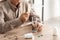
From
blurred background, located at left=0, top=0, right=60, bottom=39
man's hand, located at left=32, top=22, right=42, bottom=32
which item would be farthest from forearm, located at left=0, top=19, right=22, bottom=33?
blurred background, located at left=0, top=0, right=60, bottom=39

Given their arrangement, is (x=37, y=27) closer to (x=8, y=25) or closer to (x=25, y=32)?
(x=25, y=32)

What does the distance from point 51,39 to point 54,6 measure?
2893mm

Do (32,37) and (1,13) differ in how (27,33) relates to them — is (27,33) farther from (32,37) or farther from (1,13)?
(1,13)

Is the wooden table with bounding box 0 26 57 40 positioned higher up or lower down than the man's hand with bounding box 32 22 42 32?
lower down

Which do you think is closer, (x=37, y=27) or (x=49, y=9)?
(x=37, y=27)

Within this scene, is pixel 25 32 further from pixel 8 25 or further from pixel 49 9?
pixel 49 9

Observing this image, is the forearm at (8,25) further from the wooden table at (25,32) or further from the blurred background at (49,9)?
the blurred background at (49,9)

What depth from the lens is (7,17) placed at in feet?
5.92

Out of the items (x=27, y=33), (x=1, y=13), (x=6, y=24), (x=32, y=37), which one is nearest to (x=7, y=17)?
(x=1, y=13)

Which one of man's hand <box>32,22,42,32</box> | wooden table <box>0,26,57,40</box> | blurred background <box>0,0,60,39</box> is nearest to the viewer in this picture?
wooden table <box>0,26,57,40</box>

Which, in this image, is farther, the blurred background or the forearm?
the blurred background

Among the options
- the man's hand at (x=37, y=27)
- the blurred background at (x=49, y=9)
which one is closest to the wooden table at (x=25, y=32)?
the man's hand at (x=37, y=27)

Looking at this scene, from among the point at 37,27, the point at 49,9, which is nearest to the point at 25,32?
the point at 37,27

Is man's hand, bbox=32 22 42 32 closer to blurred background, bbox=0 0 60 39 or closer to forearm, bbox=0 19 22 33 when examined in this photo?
forearm, bbox=0 19 22 33
